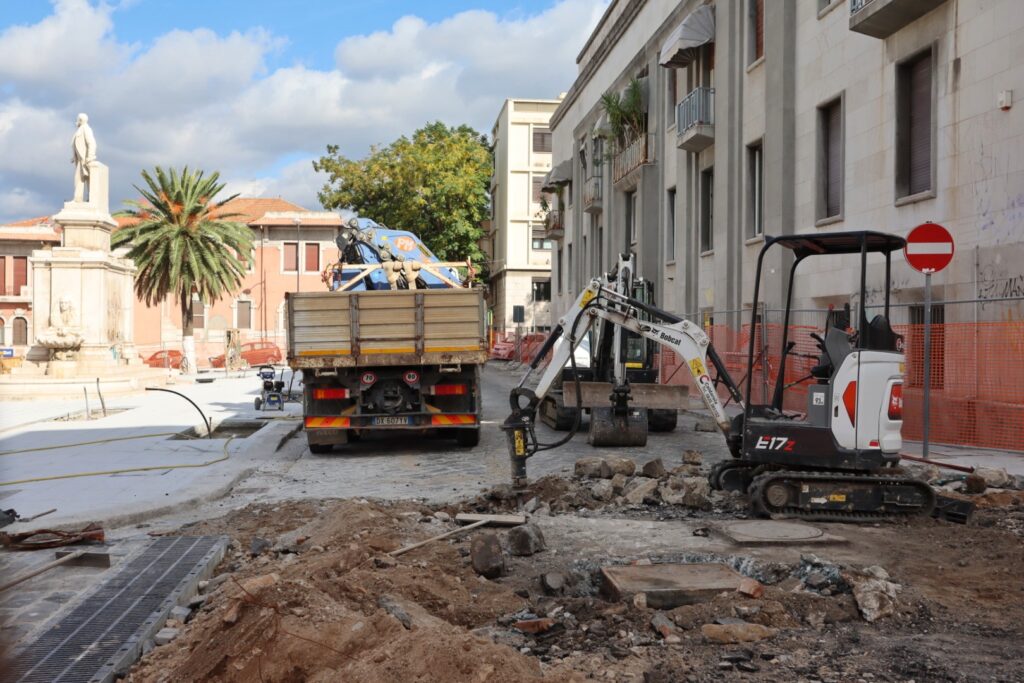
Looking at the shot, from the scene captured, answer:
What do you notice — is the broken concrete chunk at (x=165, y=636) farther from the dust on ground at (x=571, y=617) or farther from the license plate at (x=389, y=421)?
the license plate at (x=389, y=421)

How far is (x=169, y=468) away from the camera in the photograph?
12.0 metres

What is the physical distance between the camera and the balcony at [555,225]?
4781 centimetres

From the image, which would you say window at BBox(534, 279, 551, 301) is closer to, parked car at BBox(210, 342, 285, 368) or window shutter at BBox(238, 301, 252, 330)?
parked car at BBox(210, 342, 285, 368)

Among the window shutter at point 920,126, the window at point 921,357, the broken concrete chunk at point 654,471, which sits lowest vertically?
the broken concrete chunk at point 654,471

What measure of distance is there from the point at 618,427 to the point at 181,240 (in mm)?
32847

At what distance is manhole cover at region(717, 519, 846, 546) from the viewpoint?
730 cm

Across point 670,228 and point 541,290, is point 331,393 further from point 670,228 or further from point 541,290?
point 541,290

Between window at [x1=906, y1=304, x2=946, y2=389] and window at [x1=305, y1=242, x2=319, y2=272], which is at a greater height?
window at [x1=305, y1=242, x2=319, y2=272]

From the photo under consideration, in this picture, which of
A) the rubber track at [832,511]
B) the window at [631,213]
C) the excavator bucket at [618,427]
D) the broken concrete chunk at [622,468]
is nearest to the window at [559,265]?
the window at [631,213]

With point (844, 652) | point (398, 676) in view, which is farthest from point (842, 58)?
point (398, 676)

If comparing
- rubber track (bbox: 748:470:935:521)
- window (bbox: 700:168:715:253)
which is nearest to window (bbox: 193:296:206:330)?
window (bbox: 700:168:715:253)

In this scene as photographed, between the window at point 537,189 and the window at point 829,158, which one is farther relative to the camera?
the window at point 537,189

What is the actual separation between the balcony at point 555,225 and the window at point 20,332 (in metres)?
37.7

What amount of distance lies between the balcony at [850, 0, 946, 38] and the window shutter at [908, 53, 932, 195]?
2.19 feet
